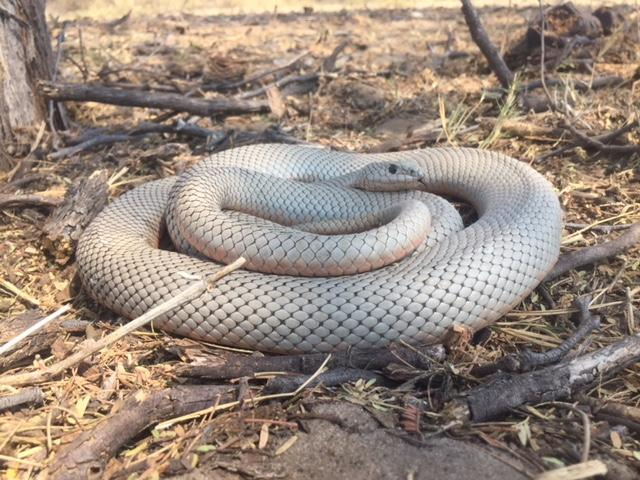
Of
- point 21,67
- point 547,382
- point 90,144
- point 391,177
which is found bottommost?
point 547,382

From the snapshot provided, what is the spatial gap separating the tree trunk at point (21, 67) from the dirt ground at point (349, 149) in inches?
7.7

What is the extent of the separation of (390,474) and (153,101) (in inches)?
193

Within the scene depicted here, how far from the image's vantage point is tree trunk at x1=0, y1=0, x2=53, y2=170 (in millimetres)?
5840

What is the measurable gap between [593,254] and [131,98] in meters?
4.63

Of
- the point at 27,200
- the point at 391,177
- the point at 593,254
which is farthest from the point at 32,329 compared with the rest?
the point at 593,254

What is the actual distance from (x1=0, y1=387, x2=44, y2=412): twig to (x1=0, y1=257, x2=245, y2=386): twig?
6 cm

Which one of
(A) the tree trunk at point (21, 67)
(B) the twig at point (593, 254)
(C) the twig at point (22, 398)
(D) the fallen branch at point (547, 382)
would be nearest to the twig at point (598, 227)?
(B) the twig at point (593, 254)

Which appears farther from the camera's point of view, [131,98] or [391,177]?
[131,98]

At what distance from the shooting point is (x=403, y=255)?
398cm

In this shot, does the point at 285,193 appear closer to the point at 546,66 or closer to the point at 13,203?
the point at 13,203

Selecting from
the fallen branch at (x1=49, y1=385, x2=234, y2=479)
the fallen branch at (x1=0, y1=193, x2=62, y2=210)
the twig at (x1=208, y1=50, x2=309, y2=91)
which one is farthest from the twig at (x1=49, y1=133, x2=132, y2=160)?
the fallen branch at (x1=49, y1=385, x2=234, y2=479)

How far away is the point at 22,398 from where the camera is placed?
10.1ft

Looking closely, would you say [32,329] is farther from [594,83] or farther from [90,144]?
[594,83]

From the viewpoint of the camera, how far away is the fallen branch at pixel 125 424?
2643mm
